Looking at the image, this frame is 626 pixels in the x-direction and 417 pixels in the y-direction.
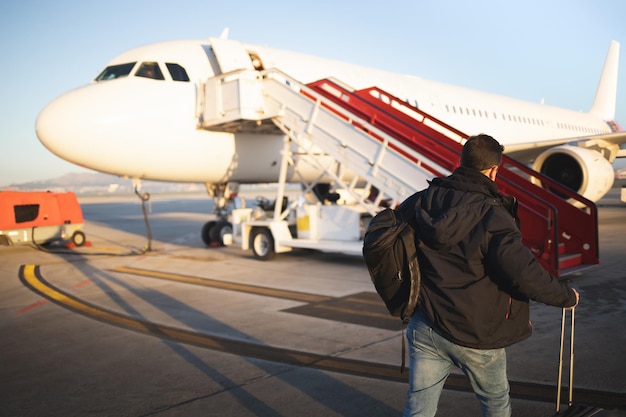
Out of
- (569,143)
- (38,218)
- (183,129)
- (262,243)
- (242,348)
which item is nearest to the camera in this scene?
(242,348)

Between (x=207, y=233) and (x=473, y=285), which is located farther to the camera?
(x=207, y=233)

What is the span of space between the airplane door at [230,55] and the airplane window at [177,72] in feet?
2.36

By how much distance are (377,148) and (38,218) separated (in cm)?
964

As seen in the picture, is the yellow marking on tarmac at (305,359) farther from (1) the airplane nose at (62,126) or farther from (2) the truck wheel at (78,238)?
(2) the truck wheel at (78,238)

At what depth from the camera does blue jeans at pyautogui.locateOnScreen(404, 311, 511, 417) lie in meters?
2.44

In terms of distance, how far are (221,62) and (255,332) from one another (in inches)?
261

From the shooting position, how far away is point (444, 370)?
8.45 feet

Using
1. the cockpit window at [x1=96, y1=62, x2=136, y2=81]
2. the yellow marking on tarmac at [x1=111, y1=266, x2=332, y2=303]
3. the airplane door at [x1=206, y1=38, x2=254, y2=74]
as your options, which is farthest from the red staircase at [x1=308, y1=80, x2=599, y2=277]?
the cockpit window at [x1=96, y1=62, x2=136, y2=81]

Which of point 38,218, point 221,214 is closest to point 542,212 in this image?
point 221,214

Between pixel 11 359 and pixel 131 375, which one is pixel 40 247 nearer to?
pixel 11 359

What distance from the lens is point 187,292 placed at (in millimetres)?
7824

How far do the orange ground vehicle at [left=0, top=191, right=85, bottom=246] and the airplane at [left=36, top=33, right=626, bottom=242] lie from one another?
4137 mm

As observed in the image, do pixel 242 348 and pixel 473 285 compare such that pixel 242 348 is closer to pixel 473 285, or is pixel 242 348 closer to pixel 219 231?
pixel 473 285

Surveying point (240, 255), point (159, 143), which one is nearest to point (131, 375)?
point (159, 143)
